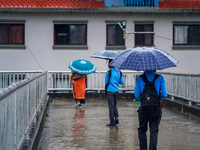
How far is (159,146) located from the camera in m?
8.42

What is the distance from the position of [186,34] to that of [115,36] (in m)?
4.32

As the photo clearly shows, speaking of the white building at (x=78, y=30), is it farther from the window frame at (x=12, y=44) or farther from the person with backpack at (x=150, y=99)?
the person with backpack at (x=150, y=99)

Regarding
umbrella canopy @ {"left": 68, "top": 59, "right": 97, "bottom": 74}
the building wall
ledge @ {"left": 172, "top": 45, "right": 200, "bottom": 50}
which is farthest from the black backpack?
ledge @ {"left": 172, "top": 45, "right": 200, "bottom": 50}

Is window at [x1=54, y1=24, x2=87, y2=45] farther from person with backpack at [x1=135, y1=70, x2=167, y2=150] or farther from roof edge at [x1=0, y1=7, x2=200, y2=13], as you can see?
person with backpack at [x1=135, y1=70, x2=167, y2=150]

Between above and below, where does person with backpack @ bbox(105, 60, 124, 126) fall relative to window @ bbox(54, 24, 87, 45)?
below

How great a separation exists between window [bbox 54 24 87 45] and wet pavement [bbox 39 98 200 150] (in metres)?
9.79

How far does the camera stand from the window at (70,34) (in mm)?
24062

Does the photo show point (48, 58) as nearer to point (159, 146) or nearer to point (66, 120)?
point (66, 120)

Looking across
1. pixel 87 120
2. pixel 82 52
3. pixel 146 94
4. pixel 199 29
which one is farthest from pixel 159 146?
pixel 199 29

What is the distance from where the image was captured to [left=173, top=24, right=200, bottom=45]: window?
24.6 m

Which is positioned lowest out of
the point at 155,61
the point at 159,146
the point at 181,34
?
the point at 159,146

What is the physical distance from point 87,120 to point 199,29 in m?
14.5

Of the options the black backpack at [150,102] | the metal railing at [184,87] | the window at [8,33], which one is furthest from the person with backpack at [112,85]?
the window at [8,33]

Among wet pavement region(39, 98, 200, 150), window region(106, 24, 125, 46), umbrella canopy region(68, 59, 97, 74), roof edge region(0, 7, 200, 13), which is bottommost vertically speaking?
wet pavement region(39, 98, 200, 150)
